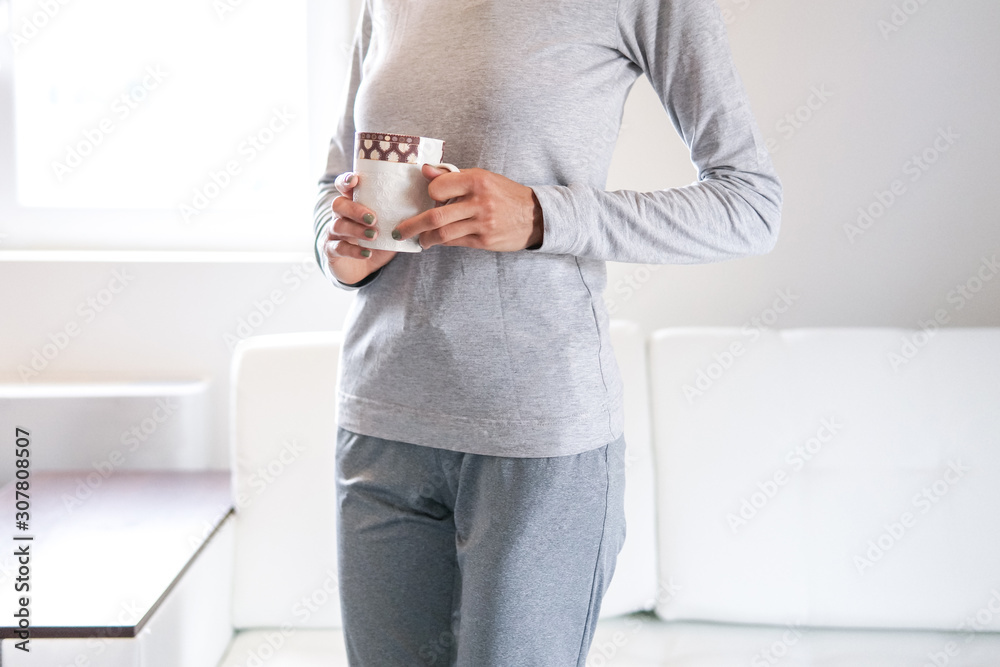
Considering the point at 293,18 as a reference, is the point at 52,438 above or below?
below

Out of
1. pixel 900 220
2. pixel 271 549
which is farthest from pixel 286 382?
pixel 900 220

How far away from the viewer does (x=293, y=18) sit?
5.63 ft

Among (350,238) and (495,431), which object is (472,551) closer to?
(495,431)

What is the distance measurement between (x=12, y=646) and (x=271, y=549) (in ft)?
1.55

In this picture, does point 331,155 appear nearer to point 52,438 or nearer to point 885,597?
point 52,438

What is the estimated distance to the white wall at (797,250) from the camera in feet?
5.21

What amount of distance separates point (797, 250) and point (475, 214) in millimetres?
1164

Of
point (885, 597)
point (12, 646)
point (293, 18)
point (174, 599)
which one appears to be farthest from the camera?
point (293, 18)

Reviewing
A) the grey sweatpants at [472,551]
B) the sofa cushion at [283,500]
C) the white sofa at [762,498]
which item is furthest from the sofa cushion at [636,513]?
the grey sweatpants at [472,551]

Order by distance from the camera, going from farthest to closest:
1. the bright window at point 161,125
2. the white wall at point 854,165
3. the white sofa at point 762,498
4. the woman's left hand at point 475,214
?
the bright window at point 161,125 < the white wall at point 854,165 < the white sofa at point 762,498 < the woman's left hand at point 475,214

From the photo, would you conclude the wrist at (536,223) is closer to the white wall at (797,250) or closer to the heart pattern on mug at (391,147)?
the heart pattern on mug at (391,147)

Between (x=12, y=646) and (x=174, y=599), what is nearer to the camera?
(x=12, y=646)

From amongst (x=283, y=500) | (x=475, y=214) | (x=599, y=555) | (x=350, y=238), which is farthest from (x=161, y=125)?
(x=599, y=555)

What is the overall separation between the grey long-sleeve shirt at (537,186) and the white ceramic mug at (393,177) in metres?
0.08
